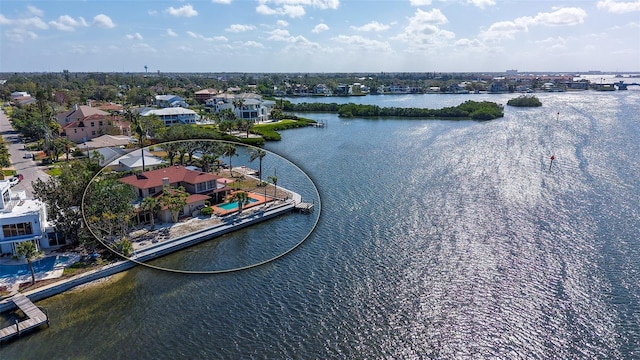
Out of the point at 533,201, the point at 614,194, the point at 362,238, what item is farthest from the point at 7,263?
the point at 614,194

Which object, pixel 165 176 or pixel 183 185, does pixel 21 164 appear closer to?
pixel 165 176

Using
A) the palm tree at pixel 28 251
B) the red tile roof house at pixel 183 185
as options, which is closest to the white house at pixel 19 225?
the palm tree at pixel 28 251

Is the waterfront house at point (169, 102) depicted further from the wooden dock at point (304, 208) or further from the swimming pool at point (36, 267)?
the swimming pool at point (36, 267)

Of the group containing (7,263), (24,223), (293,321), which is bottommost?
(293,321)

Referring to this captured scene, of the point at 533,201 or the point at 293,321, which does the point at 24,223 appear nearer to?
the point at 293,321

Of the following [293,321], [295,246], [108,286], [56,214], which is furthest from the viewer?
[295,246]

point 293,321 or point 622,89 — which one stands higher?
point 622,89

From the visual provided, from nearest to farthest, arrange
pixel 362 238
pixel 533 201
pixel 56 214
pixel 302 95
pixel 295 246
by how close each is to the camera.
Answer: pixel 56 214 → pixel 295 246 → pixel 362 238 → pixel 533 201 → pixel 302 95

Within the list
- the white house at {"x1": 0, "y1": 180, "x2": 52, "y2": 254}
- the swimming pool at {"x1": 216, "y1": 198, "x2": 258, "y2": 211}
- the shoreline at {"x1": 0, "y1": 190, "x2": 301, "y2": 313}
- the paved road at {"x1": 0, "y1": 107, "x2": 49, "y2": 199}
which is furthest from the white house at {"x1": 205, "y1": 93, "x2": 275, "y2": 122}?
the white house at {"x1": 0, "y1": 180, "x2": 52, "y2": 254}
